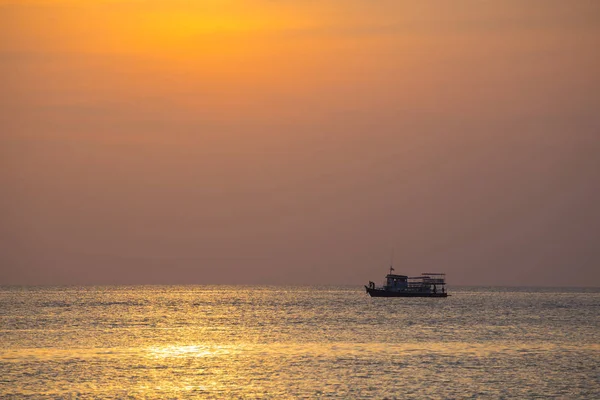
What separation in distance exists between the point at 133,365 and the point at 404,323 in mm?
56689

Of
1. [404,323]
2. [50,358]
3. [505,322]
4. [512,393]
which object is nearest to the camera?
[512,393]

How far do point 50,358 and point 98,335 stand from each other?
24495 millimetres

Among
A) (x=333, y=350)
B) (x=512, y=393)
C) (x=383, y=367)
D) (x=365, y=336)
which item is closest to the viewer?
(x=512, y=393)

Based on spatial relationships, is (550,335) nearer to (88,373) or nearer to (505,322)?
(505,322)

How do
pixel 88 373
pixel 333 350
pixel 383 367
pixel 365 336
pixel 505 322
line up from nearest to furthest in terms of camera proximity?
pixel 88 373 → pixel 383 367 → pixel 333 350 → pixel 365 336 → pixel 505 322

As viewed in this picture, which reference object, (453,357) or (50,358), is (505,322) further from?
(50,358)

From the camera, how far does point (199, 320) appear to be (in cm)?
13150

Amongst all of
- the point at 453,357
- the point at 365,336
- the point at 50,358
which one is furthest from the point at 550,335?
the point at 50,358

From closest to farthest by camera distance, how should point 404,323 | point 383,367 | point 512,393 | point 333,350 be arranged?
1. point 512,393
2. point 383,367
3. point 333,350
4. point 404,323

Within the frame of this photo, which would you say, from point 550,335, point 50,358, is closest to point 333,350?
point 50,358

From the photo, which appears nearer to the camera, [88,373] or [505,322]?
[88,373]

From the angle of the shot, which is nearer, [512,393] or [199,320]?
[512,393]

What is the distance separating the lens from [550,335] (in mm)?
102062

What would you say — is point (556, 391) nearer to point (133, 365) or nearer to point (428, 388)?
point (428, 388)
